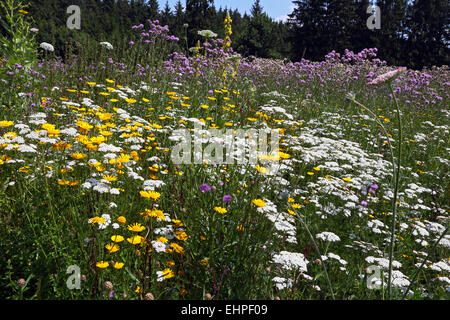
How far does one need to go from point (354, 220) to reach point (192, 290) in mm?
1914

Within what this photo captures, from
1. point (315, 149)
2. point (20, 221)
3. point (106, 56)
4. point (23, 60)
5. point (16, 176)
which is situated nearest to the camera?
point (20, 221)

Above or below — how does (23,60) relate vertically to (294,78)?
below

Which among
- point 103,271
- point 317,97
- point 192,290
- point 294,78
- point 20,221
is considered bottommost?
point 192,290

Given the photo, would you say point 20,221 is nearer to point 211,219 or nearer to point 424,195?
point 211,219

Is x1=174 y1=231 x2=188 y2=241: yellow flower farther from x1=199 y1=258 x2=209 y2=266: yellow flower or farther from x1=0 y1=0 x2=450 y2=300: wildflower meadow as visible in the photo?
x1=199 y1=258 x2=209 y2=266: yellow flower

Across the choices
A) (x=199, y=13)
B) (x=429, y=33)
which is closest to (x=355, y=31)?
(x=429, y=33)

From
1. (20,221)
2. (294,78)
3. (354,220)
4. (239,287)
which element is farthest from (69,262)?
(294,78)

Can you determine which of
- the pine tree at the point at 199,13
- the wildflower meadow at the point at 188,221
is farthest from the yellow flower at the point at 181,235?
the pine tree at the point at 199,13

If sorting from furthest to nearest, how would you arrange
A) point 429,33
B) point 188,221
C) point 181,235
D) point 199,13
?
point 199,13 < point 429,33 < point 188,221 < point 181,235

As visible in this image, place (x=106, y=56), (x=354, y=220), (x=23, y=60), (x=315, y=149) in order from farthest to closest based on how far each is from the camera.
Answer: (x=106, y=56)
(x=23, y=60)
(x=315, y=149)
(x=354, y=220)

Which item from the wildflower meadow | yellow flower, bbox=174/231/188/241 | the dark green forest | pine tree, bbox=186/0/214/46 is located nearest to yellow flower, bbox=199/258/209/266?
the wildflower meadow

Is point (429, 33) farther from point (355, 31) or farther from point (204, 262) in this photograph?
point (204, 262)

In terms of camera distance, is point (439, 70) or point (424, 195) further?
point (439, 70)

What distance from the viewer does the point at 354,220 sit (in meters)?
2.90
